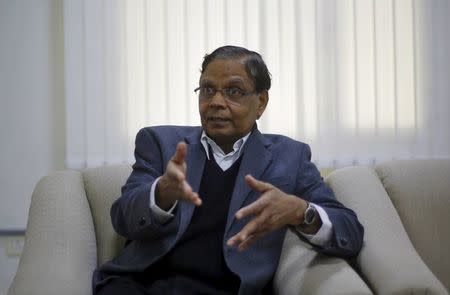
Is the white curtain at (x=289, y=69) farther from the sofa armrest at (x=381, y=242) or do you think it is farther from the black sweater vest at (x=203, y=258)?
the black sweater vest at (x=203, y=258)

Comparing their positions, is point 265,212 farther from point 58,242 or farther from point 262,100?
point 58,242

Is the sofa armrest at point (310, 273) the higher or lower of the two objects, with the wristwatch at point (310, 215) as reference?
lower

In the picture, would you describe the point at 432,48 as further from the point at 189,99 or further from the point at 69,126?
the point at 69,126

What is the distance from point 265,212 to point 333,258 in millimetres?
325

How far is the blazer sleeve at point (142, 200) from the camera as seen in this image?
1560 millimetres

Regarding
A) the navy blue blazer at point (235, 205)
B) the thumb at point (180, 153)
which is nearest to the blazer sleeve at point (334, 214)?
the navy blue blazer at point (235, 205)

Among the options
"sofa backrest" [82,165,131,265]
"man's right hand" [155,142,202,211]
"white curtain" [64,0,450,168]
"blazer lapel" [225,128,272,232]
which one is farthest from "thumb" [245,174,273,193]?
"white curtain" [64,0,450,168]

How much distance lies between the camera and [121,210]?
1.65 metres

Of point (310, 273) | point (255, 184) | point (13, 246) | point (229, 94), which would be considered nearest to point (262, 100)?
point (229, 94)

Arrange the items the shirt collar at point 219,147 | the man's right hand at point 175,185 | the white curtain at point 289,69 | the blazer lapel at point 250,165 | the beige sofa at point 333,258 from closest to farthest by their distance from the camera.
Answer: the man's right hand at point 175,185 < the beige sofa at point 333,258 < the blazer lapel at point 250,165 < the shirt collar at point 219,147 < the white curtain at point 289,69

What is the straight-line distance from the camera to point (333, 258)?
165 centimetres

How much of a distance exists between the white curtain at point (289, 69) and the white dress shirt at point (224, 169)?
88cm

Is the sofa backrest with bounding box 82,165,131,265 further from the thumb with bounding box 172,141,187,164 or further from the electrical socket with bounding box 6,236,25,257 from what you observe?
the electrical socket with bounding box 6,236,25,257

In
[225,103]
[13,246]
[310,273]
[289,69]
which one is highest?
[289,69]
